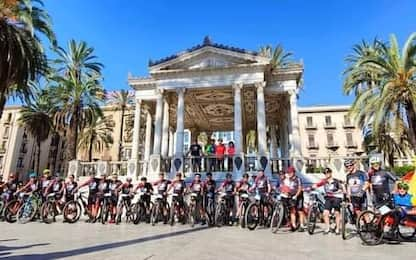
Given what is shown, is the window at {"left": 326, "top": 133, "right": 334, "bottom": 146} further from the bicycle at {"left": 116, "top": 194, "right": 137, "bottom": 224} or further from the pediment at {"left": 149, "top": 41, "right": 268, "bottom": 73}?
the bicycle at {"left": 116, "top": 194, "right": 137, "bottom": 224}

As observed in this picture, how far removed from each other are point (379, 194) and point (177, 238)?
4.70m

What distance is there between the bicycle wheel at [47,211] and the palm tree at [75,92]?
12467mm

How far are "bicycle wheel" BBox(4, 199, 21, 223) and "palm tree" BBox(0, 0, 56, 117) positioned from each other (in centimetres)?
689

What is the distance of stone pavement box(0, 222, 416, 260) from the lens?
4520 millimetres

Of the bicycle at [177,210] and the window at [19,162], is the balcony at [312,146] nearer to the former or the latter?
the bicycle at [177,210]

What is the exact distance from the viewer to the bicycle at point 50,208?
982cm

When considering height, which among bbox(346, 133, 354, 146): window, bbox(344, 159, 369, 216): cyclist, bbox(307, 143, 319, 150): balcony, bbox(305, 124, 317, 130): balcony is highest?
bbox(305, 124, 317, 130): balcony

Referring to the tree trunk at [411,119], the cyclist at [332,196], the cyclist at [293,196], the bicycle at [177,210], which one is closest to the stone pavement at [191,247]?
the cyclist at [332,196]

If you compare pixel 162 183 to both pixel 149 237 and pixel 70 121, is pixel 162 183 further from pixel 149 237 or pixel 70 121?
pixel 70 121

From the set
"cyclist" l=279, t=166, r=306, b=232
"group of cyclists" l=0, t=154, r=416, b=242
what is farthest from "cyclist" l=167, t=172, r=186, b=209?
"cyclist" l=279, t=166, r=306, b=232

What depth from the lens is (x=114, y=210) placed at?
9820mm

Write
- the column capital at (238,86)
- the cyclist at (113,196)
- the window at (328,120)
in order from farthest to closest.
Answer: the window at (328,120), the column capital at (238,86), the cyclist at (113,196)

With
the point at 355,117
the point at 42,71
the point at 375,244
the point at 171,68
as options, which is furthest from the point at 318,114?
the point at 375,244

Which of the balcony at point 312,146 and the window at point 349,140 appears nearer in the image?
the window at point 349,140
